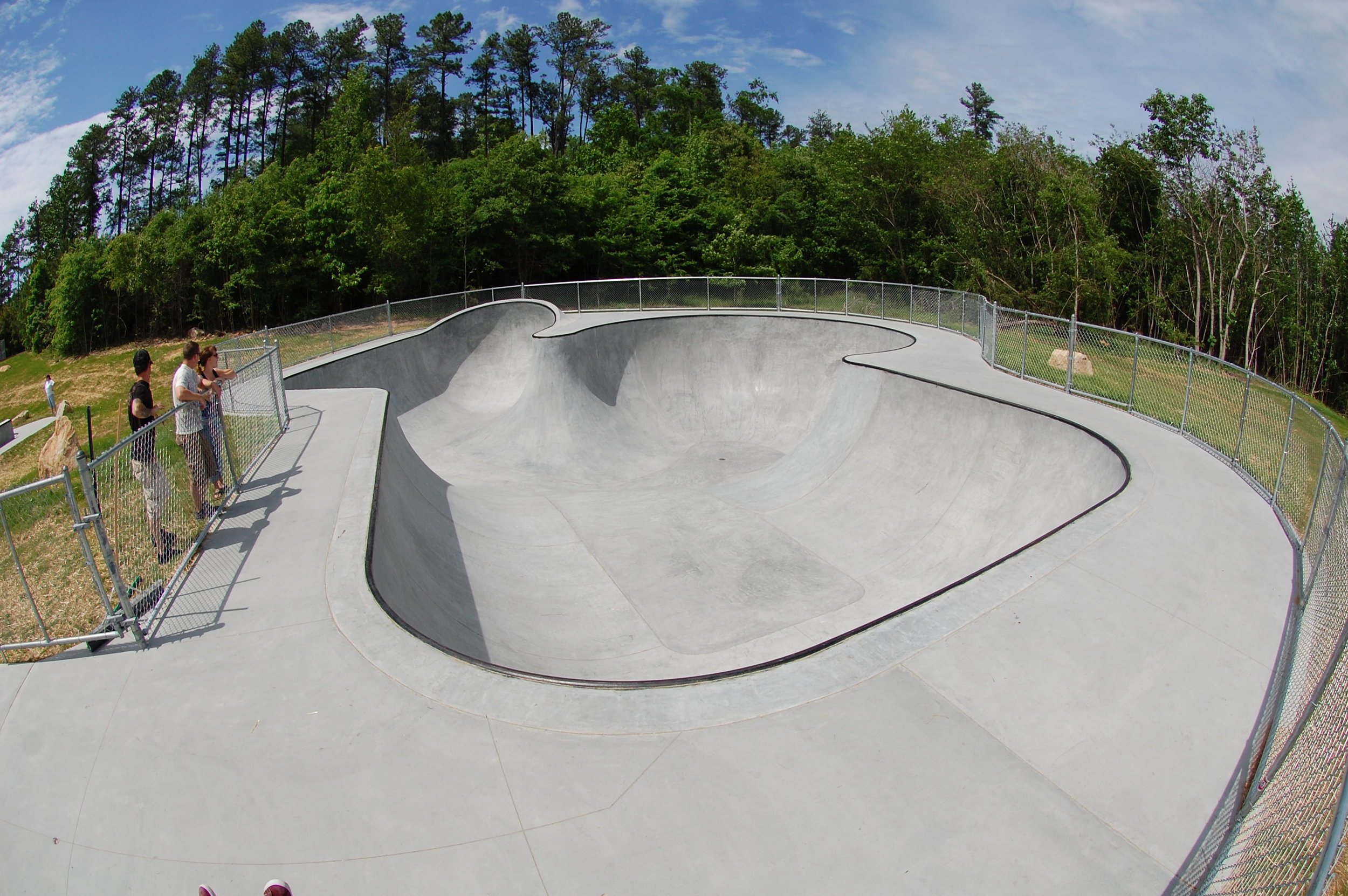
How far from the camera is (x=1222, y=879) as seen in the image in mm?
3410

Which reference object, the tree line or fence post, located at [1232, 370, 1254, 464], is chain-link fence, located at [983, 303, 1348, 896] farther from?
the tree line

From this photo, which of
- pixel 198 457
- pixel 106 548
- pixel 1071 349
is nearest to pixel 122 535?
pixel 198 457

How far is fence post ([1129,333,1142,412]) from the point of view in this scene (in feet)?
38.2

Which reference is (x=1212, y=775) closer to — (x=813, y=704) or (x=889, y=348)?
(x=813, y=704)

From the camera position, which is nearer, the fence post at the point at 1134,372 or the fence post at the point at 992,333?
the fence post at the point at 1134,372

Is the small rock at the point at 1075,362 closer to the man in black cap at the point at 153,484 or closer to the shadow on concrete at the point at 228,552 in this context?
the shadow on concrete at the point at 228,552

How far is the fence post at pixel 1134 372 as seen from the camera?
38.2ft

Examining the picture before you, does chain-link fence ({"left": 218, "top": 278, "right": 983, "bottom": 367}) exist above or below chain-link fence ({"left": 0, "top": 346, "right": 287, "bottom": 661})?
above

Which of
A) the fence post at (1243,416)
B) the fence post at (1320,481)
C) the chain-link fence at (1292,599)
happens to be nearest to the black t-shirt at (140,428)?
the chain-link fence at (1292,599)

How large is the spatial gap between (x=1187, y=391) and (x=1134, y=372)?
1.32 m

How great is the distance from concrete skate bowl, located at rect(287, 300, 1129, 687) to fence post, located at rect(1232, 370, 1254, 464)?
1.46m

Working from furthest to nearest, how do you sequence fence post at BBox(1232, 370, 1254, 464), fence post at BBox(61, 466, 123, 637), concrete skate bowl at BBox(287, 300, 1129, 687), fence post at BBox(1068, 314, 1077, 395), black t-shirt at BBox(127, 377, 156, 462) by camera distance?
fence post at BBox(1068, 314, 1077, 395) → fence post at BBox(1232, 370, 1254, 464) → concrete skate bowl at BBox(287, 300, 1129, 687) → black t-shirt at BBox(127, 377, 156, 462) → fence post at BBox(61, 466, 123, 637)

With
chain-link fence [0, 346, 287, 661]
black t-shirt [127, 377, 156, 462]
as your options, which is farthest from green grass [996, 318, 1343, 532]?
black t-shirt [127, 377, 156, 462]

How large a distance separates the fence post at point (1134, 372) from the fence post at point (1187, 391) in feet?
3.13
